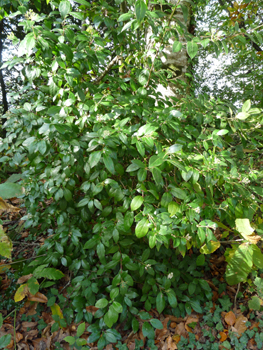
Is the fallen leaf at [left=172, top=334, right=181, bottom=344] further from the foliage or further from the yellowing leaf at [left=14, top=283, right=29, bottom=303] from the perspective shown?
the yellowing leaf at [left=14, top=283, right=29, bottom=303]

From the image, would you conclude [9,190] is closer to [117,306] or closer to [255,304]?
[117,306]

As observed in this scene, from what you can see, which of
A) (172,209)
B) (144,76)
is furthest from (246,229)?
(144,76)

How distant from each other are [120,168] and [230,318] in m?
1.52

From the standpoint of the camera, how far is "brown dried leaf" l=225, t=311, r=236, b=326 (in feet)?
5.97

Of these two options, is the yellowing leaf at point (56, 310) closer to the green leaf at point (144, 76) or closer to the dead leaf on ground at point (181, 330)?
the dead leaf on ground at point (181, 330)

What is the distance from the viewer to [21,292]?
5.88 ft

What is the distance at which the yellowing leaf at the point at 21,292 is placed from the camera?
1774 millimetres

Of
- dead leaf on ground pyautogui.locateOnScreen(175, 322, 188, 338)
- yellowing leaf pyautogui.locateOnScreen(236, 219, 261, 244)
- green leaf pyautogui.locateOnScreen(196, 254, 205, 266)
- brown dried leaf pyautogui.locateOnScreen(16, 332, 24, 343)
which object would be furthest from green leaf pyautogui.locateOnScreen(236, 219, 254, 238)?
brown dried leaf pyautogui.locateOnScreen(16, 332, 24, 343)

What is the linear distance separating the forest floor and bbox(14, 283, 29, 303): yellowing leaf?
82 millimetres

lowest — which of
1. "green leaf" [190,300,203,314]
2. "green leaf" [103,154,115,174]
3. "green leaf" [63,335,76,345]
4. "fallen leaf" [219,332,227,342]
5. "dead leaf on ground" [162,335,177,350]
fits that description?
"fallen leaf" [219,332,227,342]

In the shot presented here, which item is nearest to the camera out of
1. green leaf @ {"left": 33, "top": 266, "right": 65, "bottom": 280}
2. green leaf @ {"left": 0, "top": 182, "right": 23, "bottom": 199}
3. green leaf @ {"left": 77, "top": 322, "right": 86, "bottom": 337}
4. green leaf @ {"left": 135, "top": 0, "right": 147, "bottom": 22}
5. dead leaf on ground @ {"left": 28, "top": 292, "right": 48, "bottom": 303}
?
green leaf @ {"left": 0, "top": 182, "right": 23, "bottom": 199}

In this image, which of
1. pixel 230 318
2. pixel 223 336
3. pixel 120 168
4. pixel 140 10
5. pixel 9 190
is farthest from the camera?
pixel 230 318

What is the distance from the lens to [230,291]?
207cm

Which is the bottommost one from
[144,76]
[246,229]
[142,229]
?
[246,229]
